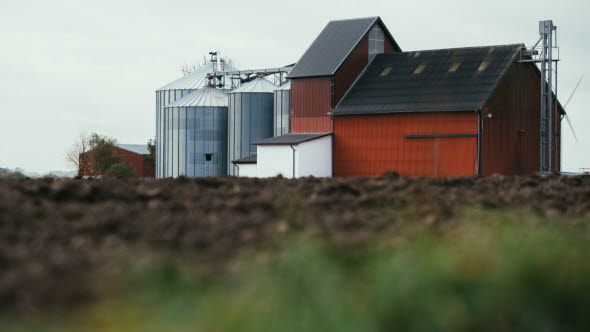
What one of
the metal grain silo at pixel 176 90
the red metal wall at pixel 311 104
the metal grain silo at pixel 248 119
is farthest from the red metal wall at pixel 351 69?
the metal grain silo at pixel 176 90

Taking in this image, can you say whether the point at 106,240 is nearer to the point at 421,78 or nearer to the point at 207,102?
the point at 421,78

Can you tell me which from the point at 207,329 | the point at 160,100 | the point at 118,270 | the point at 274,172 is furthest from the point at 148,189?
the point at 160,100

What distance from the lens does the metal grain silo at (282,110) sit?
50.6 meters

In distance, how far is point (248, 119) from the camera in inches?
2064

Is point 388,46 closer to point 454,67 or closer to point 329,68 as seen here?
point 329,68

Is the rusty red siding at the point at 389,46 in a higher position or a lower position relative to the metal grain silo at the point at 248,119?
higher

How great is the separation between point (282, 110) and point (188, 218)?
44.1 m

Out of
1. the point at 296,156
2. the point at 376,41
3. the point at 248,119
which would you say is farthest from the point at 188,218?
the point at 248,119

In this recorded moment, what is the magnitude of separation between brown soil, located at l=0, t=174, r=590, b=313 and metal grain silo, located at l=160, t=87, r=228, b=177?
43671mm

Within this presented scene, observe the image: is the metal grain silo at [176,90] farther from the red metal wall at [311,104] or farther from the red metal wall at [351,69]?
the red metal wall at [351,69]

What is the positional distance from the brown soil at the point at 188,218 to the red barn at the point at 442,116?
2659 centimetres

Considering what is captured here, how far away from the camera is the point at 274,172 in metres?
39.2

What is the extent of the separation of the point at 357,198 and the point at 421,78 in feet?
105

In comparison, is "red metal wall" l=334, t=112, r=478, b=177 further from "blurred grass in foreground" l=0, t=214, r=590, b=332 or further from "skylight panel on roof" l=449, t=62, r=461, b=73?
"blurred grass in foreground" l=0, t=214, r=590, b=332
